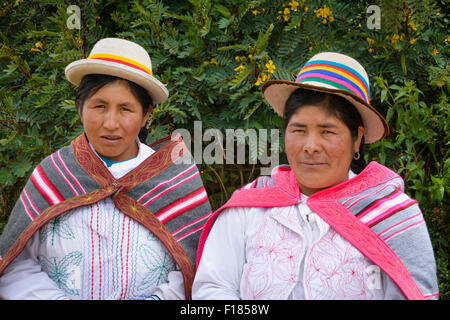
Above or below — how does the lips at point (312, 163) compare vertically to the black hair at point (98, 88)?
below

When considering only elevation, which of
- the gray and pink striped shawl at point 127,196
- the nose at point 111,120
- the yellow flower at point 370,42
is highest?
the yellow flower at point 370,42

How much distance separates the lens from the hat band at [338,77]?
216cm

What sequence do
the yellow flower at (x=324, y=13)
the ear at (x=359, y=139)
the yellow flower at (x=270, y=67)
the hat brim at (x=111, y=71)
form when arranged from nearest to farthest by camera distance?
the ear at (x=359, y=139)
the hat brim at (x=111, y=71)
the yellow flower at (x=270, y=67)
the yellow flower at (x=324, y=13)

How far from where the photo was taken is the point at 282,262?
2105mm

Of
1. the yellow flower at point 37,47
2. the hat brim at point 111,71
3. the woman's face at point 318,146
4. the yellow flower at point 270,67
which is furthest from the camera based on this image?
the yellow flower at point 37,47

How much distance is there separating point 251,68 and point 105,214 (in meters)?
1.33

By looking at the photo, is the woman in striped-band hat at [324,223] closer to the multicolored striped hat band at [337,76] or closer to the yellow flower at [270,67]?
the multicolored striped hat band at [337,76]

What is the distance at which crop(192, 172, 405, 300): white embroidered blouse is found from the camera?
204cm

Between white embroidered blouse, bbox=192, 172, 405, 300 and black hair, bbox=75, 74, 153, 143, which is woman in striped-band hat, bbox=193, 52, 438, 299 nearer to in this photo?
white embroidered blouse, bbox=192, 172, 405, 300

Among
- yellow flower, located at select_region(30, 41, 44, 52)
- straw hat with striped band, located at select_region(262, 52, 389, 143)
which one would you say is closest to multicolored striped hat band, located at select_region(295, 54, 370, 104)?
straw hat with striped band, located at select_region(262, 52, 389, 143)

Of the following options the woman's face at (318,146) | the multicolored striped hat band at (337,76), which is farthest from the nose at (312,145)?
the multicolored striped hat band at (337,76)

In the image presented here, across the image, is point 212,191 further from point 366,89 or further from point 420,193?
point 366,89

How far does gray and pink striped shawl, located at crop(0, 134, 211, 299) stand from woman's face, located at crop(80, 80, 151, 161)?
14 centimetres

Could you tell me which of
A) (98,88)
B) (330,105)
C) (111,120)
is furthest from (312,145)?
(98,88)
